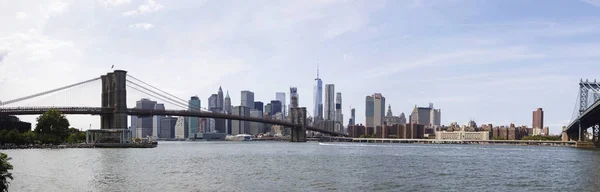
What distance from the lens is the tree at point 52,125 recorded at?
105750mm

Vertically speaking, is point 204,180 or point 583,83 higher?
point 583,83

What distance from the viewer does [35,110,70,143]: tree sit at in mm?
105750

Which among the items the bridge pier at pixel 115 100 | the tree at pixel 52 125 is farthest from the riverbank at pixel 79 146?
the bridge pier at pixel 115 100

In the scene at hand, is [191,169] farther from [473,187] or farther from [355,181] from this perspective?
[473,187]

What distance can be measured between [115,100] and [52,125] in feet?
43.7

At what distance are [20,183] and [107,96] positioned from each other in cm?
8826

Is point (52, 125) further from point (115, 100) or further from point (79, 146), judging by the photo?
point (115, 100)

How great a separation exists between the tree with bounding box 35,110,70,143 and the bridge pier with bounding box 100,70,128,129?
9.25 metres

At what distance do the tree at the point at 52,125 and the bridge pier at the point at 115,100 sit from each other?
925cm

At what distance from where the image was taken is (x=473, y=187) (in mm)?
36656

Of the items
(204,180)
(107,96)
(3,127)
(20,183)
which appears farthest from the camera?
(107,96)

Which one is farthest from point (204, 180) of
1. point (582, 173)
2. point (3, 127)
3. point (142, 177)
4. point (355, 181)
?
point (3, 127)

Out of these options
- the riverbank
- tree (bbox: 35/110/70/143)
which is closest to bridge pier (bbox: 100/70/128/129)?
the riverbank

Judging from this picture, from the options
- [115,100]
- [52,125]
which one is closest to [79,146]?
[52,125]
